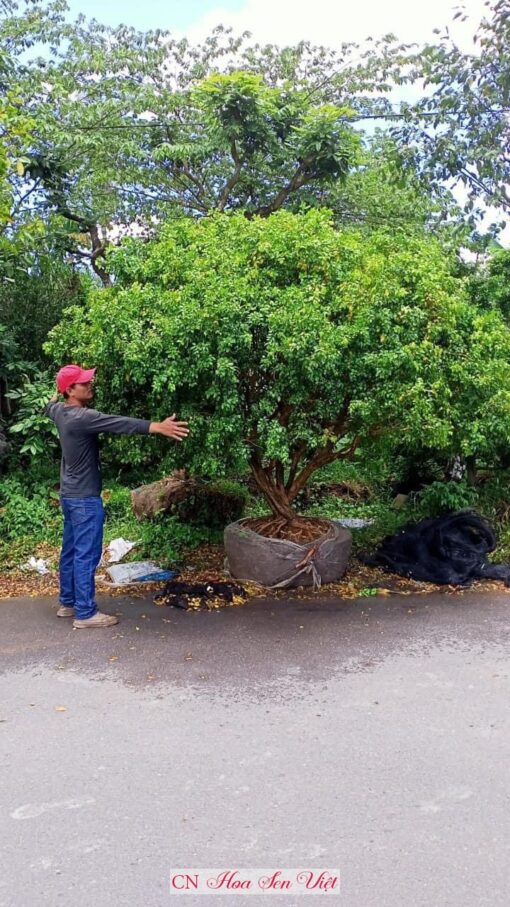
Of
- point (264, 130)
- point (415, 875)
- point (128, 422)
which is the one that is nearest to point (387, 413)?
point (128, 422)

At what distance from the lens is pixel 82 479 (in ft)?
17.1

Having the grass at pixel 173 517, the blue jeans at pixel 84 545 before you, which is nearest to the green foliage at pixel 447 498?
the grass at pixel 173 517

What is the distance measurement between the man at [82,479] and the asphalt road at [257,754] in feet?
0.74

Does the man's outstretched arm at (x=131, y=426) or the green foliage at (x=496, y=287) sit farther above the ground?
the green foliage at (x=496, y=287)

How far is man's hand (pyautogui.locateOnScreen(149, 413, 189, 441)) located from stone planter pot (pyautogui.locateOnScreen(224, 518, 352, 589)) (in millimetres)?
1292

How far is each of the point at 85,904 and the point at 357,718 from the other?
68.0 inches

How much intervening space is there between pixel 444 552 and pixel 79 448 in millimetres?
3247

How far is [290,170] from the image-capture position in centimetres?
1096

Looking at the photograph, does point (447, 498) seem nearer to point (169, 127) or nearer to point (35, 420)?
point (35, 420)

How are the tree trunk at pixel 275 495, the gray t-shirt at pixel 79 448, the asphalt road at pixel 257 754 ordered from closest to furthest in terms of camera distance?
the asphalt road at pixel 257 754 → the gray t-shirt at pixel 79 448 → the tree trunk at pixel 275 495

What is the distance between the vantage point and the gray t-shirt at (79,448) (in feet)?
16.8

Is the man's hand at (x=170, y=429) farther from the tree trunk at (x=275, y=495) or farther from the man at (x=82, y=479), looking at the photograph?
the tree trunk at (x=275, y=495)

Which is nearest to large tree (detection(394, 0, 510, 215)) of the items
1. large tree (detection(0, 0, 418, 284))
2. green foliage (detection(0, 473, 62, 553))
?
large tree (detection(0, 0, 418, 284))

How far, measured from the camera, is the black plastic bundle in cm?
612
